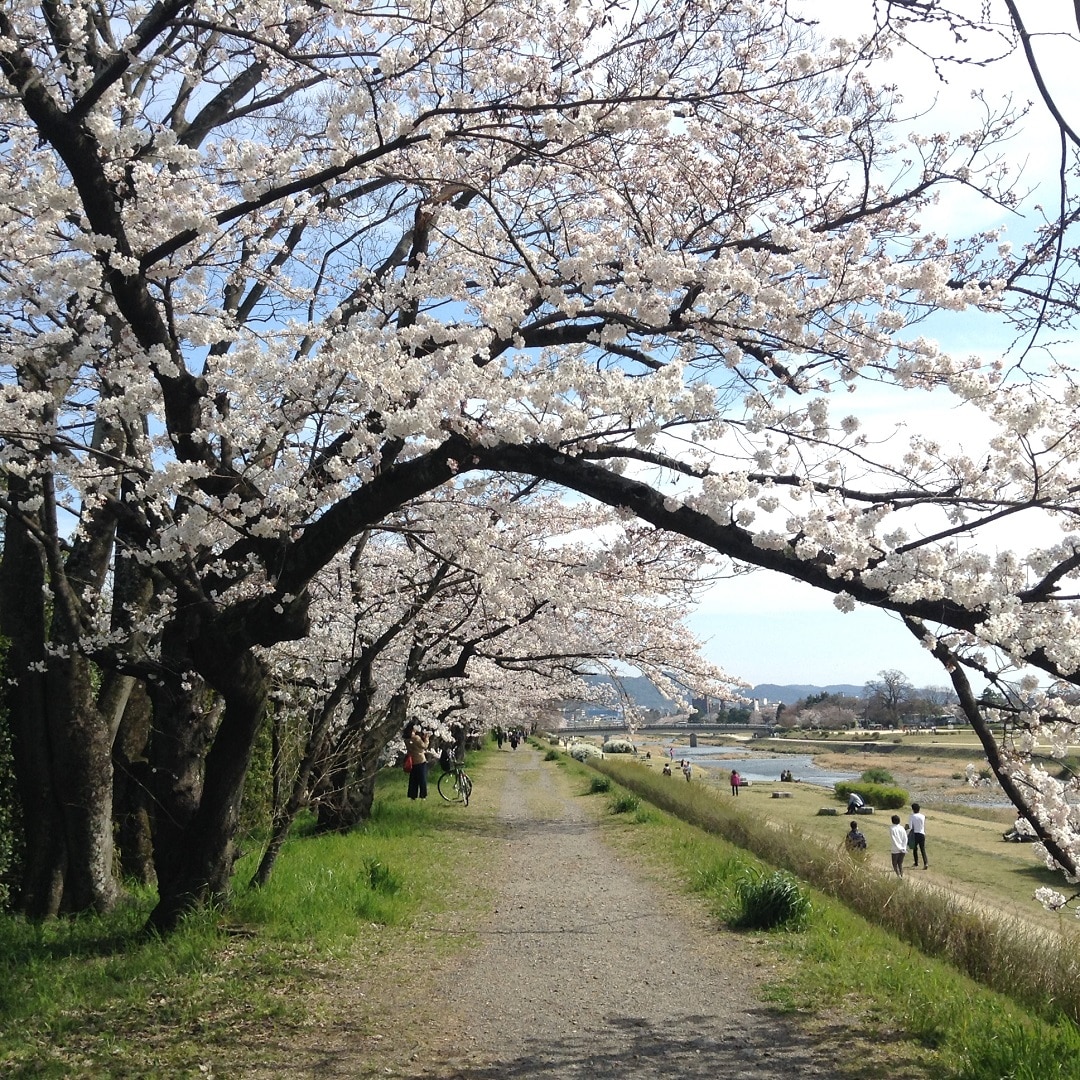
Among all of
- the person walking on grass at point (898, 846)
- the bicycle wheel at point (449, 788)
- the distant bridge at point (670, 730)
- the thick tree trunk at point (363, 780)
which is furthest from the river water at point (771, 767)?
the thick tree trunk at point (363, 780)

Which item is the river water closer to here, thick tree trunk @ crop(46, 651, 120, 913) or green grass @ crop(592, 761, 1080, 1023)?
green grass @ crop(592, 761, 1080, 1023)

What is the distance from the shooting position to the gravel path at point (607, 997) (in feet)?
15.1

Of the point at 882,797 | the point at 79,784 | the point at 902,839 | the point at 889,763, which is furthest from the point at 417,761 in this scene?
the point at 889,763

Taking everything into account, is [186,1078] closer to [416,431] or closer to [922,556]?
[416,431]

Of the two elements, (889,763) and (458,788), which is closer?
(458,788)

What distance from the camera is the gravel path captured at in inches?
182

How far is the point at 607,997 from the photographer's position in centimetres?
583

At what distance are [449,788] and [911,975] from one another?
17.2 metres

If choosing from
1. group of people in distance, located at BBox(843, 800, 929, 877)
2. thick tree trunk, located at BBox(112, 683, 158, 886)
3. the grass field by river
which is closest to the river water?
the grass field by river

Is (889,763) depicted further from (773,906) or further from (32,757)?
(32,757)

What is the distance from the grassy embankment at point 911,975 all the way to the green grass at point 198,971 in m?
2.65

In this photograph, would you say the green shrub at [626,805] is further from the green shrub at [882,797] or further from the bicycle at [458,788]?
the green shrub at [882,797]

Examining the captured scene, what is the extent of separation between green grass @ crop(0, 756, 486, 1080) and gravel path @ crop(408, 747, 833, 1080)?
2.16 ft

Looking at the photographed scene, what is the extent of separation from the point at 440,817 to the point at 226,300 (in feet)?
35.2
